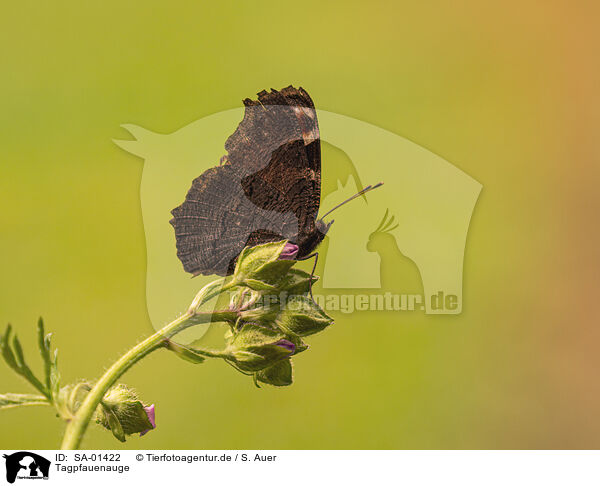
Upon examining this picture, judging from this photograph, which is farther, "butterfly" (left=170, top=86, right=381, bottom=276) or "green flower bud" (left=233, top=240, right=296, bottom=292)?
"butterfly" (left=170, top=86, right=381, bottom=276)

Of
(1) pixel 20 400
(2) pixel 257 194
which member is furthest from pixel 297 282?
(1) pixel 20 400

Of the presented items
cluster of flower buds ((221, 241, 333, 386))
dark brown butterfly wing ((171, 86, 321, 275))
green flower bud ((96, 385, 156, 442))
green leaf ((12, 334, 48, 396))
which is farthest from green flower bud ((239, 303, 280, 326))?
green leaf ((12, 334, 48, 396))

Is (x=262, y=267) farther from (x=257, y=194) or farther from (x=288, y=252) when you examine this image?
(x=257, y=194)
